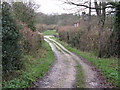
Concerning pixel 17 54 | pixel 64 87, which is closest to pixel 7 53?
pixel 17 54

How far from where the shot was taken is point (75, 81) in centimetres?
713

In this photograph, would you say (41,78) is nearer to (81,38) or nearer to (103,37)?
(103,37)

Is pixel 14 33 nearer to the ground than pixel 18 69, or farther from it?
farther from it

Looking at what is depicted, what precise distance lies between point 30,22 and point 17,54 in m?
11.6

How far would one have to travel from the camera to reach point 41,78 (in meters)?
7.69

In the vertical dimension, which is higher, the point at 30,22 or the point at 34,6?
the point at 34,6

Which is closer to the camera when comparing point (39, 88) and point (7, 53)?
point (39, 88)

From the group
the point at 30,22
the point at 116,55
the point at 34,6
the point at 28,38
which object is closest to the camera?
the point at 28,38

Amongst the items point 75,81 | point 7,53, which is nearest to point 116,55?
point 75,81

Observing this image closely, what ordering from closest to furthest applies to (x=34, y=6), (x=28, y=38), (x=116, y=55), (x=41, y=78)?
1. (x=41, y=78)
2. (x=28, y=38)
3. (x=116, y=55)
4. (x=34, y=6)

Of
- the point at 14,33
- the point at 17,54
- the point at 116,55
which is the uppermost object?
the point at 14,33

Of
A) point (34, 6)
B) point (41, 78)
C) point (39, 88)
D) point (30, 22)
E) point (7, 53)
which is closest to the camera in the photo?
point (39, 88)

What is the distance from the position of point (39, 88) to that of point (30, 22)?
13791 millimetres

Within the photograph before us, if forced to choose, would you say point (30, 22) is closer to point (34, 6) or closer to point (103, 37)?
point (34, 6)
